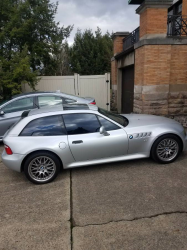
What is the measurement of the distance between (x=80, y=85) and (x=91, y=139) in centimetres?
702

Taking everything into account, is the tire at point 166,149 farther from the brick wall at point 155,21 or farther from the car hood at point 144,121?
the brick wall at point 155,21

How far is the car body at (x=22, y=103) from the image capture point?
5945 mm

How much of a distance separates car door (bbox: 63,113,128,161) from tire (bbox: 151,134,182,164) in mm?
658

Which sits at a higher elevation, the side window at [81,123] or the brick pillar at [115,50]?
the brick pillar at [115,50]

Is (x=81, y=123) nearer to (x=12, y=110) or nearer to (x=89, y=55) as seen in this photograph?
(x=12, y=110)

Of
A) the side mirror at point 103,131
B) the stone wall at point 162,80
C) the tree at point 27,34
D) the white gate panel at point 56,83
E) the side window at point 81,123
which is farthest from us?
the white gate panel at point 56,83

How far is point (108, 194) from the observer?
3.35 meters

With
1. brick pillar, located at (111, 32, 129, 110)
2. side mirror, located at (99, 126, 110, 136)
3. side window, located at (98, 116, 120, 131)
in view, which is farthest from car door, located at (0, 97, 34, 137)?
brick pillar, located at (111, 32, 129, 110)

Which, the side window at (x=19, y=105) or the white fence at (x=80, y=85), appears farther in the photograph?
the white fence at (x=80, y=85)

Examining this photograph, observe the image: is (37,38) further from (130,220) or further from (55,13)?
(130,220)

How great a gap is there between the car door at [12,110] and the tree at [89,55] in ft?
45.2

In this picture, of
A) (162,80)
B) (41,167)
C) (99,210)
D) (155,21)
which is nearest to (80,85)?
(162,80)

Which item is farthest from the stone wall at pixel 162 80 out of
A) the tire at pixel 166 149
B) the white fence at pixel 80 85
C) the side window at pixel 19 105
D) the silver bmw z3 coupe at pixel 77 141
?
the side window at pixel 19 105

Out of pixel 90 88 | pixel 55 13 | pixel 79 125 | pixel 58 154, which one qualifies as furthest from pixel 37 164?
pixel 55 13
